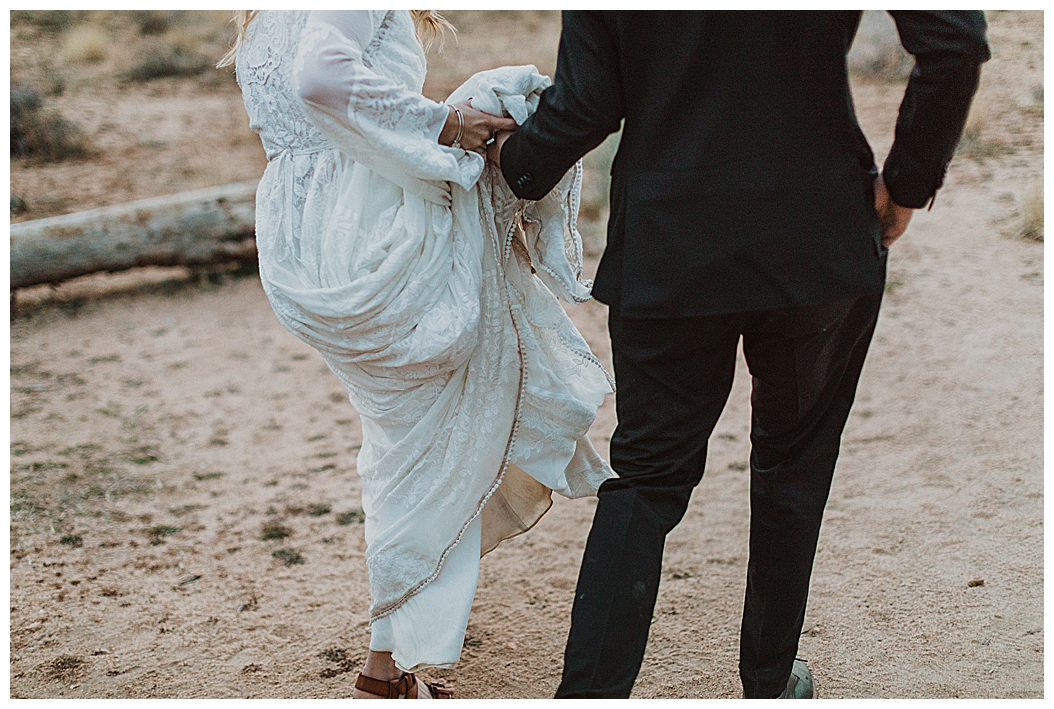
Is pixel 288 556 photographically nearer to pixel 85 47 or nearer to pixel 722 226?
pixel 722 226

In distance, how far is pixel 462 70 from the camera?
37.8 feet

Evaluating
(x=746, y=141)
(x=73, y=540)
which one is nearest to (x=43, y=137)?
(x=73, y=540)

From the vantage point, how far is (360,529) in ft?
11.3

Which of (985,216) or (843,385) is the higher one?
(843,385)

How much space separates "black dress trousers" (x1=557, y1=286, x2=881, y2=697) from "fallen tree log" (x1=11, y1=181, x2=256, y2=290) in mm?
4905

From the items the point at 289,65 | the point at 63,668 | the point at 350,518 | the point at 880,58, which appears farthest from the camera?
the point at 880,58

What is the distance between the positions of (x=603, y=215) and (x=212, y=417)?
11.7 feet

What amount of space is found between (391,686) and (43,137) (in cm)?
865

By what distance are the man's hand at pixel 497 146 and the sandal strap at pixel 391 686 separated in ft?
3.94

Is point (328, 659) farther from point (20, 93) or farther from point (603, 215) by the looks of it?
point (20, 93)

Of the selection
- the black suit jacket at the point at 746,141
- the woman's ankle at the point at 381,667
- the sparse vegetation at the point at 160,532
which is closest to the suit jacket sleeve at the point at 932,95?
the black suit jacket at the point at 746,141

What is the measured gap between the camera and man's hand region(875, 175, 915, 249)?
1790 millimetres

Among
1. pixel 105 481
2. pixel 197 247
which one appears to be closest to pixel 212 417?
pixel 105 481

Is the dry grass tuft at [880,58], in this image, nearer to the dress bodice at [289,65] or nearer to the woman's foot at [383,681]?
the dress bodice at [289,65]
